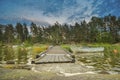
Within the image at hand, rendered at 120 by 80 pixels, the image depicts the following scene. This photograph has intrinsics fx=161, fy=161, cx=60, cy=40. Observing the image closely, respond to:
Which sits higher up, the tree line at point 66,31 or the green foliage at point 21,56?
the tree line at point 66,31

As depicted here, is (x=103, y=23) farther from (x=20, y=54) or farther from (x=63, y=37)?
(x=20, y=54)

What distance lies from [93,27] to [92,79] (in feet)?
210

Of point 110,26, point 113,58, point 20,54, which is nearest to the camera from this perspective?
point 113,58

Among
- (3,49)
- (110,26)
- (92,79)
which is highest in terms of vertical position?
(110,26)

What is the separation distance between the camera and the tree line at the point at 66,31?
213ft

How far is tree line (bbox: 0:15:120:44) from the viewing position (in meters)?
64.9

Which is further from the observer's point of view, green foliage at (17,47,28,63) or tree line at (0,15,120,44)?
tree line at (0,15,120,44)

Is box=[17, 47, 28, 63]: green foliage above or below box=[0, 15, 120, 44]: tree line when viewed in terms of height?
below

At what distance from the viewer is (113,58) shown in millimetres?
12344

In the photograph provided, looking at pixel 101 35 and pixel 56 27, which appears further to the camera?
pixel 56 27

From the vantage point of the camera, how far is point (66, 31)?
79.3 metres

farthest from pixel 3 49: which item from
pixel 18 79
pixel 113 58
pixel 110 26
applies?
pixel 110 26

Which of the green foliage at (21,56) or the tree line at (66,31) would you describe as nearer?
the green foliage at (21,56)

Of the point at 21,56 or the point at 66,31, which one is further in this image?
the point at 66,31
